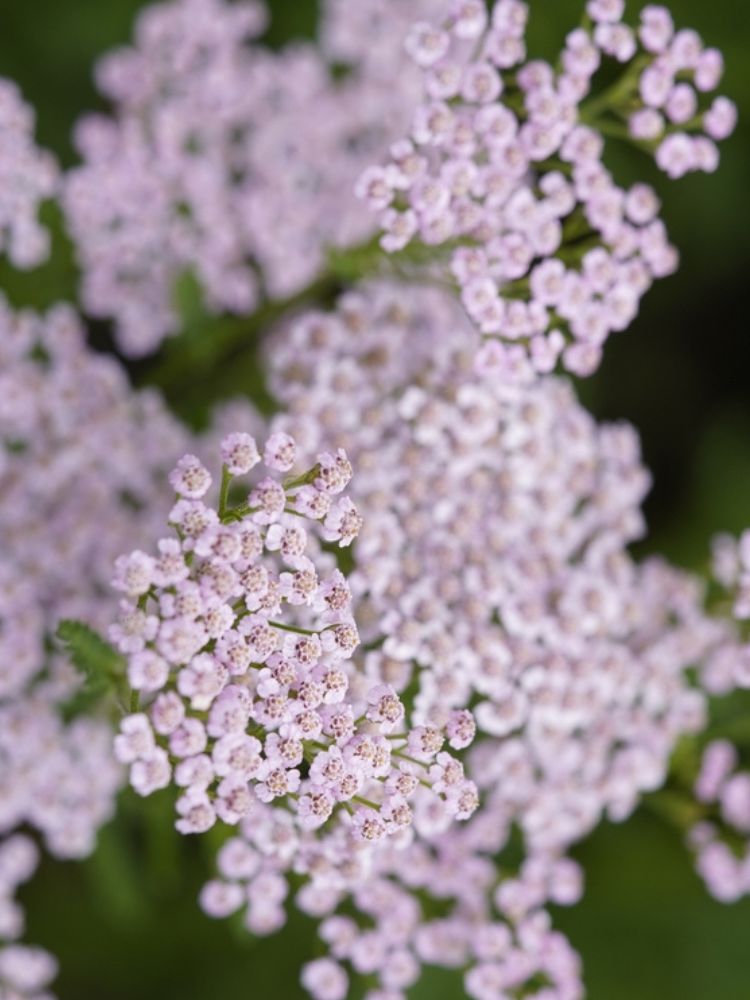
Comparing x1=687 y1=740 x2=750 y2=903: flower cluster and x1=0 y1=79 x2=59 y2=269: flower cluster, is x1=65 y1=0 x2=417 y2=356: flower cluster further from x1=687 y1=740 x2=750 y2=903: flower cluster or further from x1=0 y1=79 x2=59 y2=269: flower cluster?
x1=687 y1=740 x2=750 y2=903: flower cluster

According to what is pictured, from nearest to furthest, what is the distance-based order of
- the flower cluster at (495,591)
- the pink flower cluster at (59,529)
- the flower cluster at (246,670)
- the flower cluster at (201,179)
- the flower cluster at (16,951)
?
1. the flower cluster at (246,670)
2. the flower cluster at (495,591)
3. the pink flower cluster at (59,529)
4. the flower cluster at (16,951)
5. the flower cluster at (201,179)

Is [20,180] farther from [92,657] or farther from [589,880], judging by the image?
[589,880]

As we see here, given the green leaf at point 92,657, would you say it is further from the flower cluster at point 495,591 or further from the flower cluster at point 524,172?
the flower cluster at point 524,172

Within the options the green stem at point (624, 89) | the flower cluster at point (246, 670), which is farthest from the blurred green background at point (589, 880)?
the flower cluster at point (246, 670)

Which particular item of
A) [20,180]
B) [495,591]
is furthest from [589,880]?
[20,180]

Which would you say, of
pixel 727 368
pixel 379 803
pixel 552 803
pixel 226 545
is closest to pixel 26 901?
pixel 552 803

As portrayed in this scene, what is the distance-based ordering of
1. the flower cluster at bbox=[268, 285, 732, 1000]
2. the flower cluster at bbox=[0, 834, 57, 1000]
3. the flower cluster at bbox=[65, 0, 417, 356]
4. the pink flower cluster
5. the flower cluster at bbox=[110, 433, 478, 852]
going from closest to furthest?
the flower cluster at bbox=[110, 433, 478, 852], the flower cluster at bbox=[268, 285, 732, 1000], the pink flower cluster, the flower cluster at bbox=[0, 834, 57, 1000], the flower cluster at bbox=[65, 0, 417, 356]

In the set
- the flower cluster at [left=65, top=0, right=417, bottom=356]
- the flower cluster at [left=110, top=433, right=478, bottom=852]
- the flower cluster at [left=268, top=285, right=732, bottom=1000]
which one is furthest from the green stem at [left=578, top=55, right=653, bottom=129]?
the flower cluster at [left=110, top=433, right=478, bottom=852]
